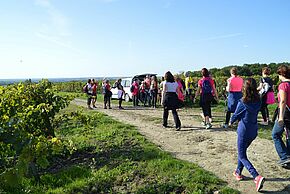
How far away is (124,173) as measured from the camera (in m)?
6.18

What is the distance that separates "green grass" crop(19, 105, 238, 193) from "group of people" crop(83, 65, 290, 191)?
0.85 m

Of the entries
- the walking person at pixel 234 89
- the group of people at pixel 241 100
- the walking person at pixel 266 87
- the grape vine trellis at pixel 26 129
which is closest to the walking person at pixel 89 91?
the group of people at pixel 241 100

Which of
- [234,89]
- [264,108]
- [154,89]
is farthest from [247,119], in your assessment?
[154,89]

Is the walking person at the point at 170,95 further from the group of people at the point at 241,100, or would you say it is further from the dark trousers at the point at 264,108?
the dark trousers at the point at 264,108

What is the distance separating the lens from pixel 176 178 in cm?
565

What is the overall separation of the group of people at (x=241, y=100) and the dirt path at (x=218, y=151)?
231 mm

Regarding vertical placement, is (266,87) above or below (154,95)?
above

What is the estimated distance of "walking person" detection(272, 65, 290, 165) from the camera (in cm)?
574

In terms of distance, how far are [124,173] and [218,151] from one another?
2.28 meters

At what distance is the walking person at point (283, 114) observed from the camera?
5738 millimetres

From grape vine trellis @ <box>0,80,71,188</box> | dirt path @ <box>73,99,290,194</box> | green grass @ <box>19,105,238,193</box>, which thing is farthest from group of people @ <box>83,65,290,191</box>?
grape vine trellis @ <box>0,80,71,188</box>

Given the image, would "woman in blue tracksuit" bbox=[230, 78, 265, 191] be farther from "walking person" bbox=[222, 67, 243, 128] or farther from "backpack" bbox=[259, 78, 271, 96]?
"backpack" bbox=[259, 78, 271, 96]

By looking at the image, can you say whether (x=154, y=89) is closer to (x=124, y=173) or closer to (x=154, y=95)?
(x=154, y=95)

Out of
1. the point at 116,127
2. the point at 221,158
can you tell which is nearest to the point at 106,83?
the point at 116,127
